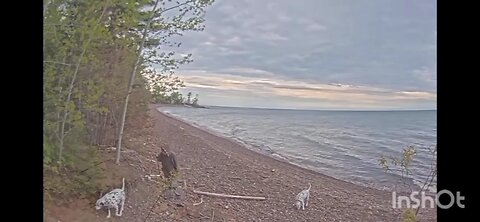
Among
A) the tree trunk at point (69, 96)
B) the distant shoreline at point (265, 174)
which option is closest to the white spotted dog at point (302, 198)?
the distant shoreline at point (265, 174)

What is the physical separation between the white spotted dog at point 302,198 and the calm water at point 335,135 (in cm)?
9

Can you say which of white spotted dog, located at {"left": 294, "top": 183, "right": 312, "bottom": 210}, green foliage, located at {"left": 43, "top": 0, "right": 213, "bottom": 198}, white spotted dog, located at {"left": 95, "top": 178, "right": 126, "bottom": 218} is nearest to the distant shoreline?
white spotted dog, located at {"left": 294, "top": 183, "right": 312, "bottom": 210}

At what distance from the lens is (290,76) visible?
1570mm

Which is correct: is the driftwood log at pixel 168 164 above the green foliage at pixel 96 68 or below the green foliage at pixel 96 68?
below

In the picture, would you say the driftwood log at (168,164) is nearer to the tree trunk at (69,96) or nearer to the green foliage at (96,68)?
the green foliage at (96,68)

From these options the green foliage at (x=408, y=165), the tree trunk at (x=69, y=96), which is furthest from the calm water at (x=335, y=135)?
the tree trunk at (x=69, y=96)

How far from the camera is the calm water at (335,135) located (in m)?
1.49

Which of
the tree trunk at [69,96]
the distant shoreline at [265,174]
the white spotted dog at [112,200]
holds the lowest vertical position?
the white spotted dog at [112,200]

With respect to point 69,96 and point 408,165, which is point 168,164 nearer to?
point 69,96

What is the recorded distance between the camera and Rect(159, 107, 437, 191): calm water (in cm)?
149

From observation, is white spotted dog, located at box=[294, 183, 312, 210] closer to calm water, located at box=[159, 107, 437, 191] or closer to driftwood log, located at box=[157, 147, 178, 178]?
calm water, located at box=[159, 107, 437, 191]
